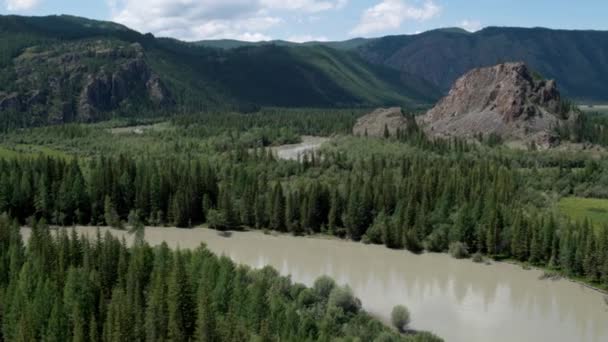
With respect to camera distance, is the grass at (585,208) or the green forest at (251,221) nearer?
the green forest at (251,221)

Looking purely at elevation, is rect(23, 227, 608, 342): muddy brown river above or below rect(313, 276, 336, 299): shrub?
below

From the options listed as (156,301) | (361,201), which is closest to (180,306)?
(156,301)

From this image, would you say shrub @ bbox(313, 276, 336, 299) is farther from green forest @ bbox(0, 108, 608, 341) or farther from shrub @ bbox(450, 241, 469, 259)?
shrub @ bbox(450, 241, 469, 259)

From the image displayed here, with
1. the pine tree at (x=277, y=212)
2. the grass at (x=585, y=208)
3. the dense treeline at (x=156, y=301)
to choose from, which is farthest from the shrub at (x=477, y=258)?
the pine tree at (x=277, y=212)

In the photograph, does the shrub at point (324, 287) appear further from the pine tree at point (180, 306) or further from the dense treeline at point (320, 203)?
the dense treeline at point (320, 203)

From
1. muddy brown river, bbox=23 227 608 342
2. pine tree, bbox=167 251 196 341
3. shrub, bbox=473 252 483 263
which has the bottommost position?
muddy brown river, bbox=23 227 608 342

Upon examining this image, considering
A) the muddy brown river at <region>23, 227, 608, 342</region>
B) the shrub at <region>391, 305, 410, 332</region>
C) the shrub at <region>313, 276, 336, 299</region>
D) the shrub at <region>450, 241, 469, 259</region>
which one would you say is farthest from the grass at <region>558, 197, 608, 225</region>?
the shrub at <region>313, 276, 336, 299</region>
